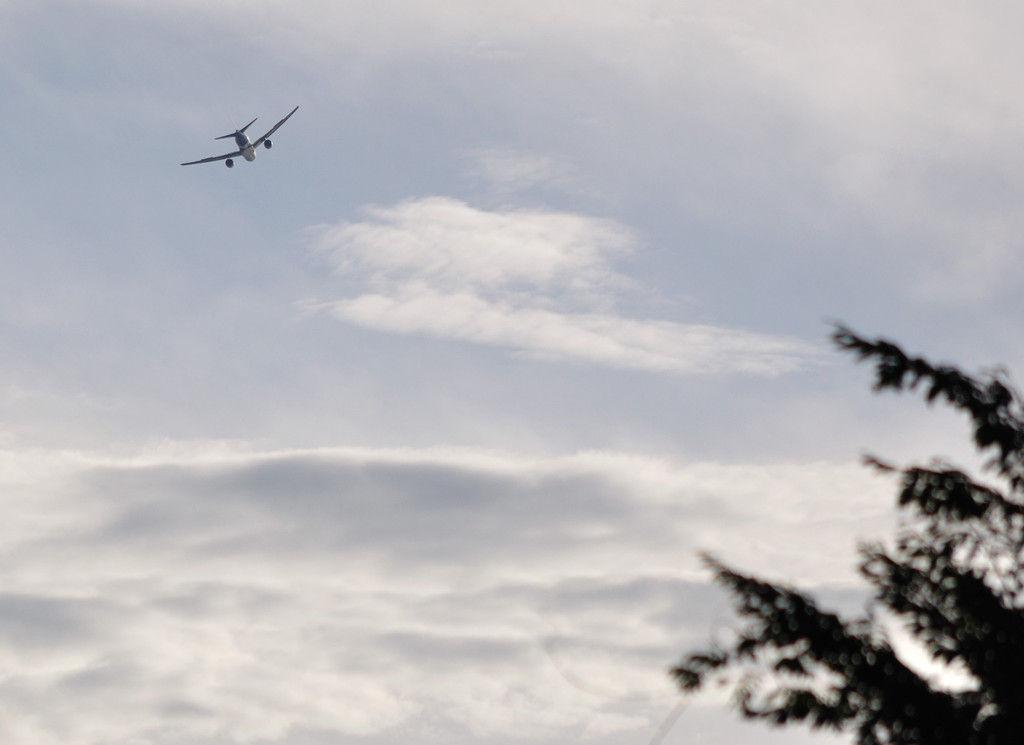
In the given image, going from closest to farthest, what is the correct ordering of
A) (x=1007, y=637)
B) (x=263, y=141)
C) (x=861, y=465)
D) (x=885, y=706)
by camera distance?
(x=885, y=706) → (x=1007, y=637) → (x=861, y=465) → (x=263, y=141)

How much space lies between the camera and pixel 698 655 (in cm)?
3000

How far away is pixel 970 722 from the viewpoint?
29.0 metres

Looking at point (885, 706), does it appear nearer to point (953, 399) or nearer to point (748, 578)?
point (748, 578)

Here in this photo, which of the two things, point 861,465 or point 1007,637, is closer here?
point 1007,637

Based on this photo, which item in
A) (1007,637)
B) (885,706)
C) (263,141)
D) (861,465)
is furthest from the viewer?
(263,141)

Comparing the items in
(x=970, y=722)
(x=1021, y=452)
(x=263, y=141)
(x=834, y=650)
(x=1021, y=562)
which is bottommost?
(x=970, y=722)

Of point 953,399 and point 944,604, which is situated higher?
point 953,399

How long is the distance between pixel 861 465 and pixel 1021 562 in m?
4.50

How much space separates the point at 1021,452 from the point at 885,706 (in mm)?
7937

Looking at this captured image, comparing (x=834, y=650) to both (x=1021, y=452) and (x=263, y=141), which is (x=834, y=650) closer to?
(x=1021, y=452)

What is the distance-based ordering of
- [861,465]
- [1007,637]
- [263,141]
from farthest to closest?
1. [263,141]
2. [861,465]
3. [1007,637]

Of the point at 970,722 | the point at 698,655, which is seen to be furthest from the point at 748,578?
the point at 970,722

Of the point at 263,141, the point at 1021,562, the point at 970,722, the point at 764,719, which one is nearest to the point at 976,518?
the point at 1021,562

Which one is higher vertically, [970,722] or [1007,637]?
[1007,637]
